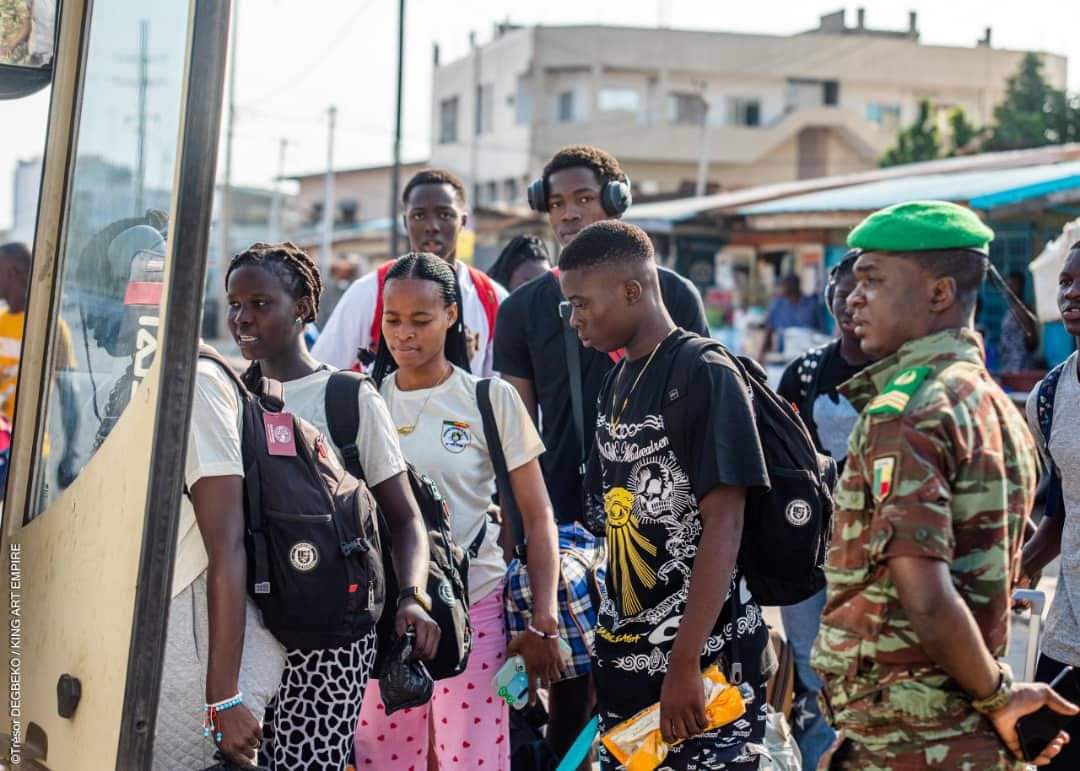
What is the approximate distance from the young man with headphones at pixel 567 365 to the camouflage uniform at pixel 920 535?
197 centimetres

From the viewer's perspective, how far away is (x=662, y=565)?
3.55 meters

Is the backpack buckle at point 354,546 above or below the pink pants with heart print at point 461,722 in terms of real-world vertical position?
above

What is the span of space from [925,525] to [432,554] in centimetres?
164

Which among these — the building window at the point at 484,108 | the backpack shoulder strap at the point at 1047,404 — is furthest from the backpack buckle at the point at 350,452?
the building window at the point at 484,108

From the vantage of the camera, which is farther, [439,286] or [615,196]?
[615,196]

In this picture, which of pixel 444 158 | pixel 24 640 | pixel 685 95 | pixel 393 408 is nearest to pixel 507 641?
pixel 393 408

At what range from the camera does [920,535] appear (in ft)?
8.34

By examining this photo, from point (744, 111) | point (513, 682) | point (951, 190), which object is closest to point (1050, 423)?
point (513, 682)

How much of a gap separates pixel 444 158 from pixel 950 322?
5946cm

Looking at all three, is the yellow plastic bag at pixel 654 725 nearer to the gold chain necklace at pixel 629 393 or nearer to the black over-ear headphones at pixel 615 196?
the gold chain necklace at pixel 629 393

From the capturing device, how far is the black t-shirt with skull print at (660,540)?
3.45m

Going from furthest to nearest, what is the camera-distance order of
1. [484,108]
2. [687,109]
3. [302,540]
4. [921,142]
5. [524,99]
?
[484,108], [687,109], [524,99], [921,142], [302,540]

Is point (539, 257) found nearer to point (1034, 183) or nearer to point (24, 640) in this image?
point (24, 640)

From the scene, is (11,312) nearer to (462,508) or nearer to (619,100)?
(462,508)
